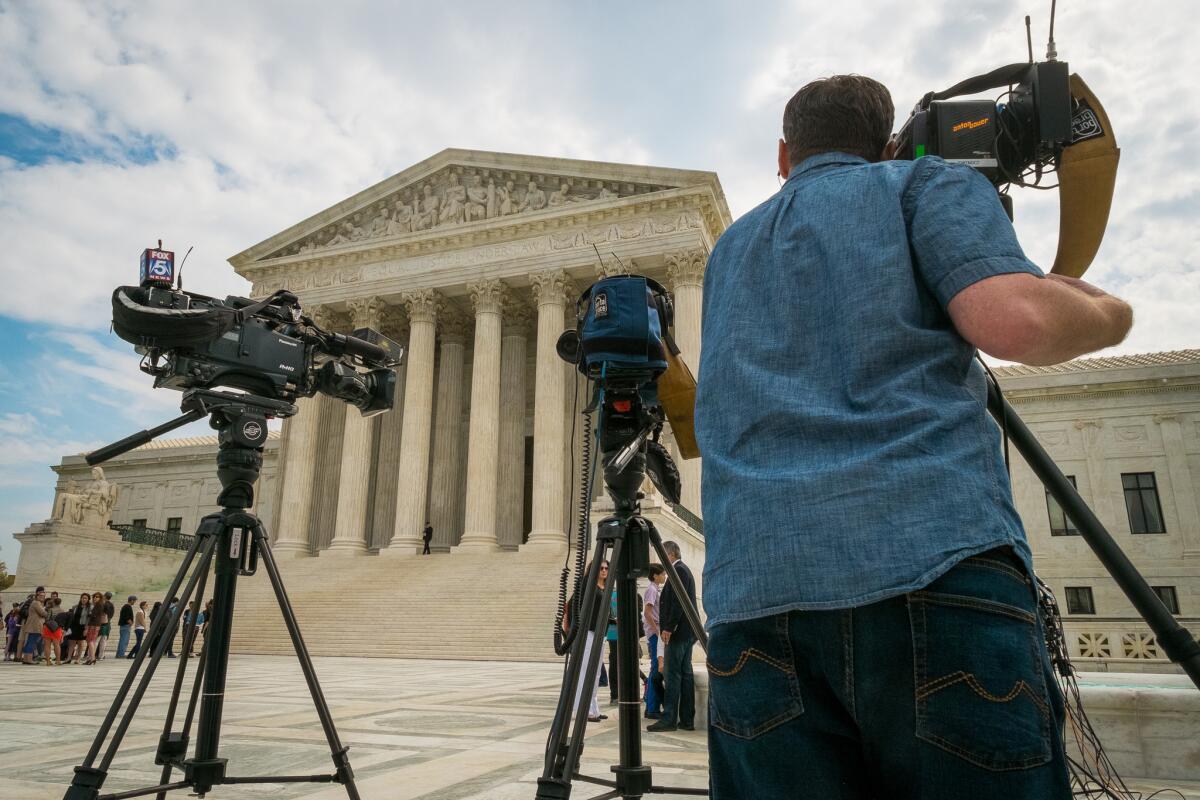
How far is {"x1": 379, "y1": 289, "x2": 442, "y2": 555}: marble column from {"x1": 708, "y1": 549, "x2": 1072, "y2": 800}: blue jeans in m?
29.4

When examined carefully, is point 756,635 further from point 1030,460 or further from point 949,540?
point 1030,460

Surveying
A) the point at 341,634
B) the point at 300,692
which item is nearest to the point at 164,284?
the point at 300,692

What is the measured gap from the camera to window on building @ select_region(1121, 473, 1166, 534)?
3403 cm

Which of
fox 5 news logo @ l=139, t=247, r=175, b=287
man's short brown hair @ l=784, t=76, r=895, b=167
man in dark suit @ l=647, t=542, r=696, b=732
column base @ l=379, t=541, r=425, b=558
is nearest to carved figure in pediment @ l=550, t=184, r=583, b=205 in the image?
column base @ l=379, t=541, r=425, b=558

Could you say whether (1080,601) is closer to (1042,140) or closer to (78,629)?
(78,629)

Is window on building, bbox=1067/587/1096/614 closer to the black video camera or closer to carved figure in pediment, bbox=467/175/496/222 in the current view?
carved figure in pediment, bbox=467/175/496/222

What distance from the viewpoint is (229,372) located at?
338 centimetres

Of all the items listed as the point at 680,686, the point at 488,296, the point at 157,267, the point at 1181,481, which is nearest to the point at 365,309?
the point at 488,296

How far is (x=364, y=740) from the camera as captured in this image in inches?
228

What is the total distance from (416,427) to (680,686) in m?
25.2

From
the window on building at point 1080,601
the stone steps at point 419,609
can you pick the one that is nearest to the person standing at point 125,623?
the stone steps at point 419,609

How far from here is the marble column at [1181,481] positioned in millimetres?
33344

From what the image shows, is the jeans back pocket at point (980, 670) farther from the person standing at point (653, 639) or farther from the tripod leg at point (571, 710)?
the person standing at point (653, 639)

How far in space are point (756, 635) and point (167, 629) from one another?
2909 millimetres
